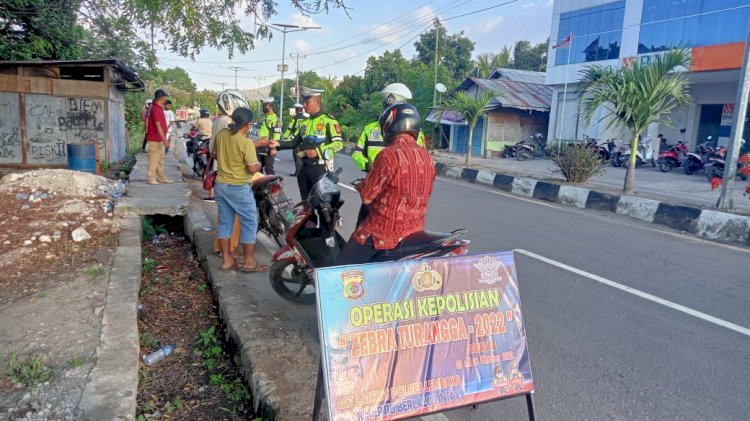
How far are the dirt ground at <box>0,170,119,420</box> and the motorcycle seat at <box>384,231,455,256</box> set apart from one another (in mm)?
1820

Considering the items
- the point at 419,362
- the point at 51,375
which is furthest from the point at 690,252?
the point at 51,375

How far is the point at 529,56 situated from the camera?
47.3 m

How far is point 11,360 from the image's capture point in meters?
3.02

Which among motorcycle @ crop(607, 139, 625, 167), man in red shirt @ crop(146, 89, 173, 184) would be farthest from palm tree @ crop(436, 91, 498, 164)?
man in red shirt @ crop(146, 89, 173, 184)

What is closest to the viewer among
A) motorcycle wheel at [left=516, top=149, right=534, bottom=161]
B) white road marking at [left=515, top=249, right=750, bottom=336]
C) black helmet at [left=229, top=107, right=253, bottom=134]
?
white road marking at [left=515, top=249, right=750, bottom=336]

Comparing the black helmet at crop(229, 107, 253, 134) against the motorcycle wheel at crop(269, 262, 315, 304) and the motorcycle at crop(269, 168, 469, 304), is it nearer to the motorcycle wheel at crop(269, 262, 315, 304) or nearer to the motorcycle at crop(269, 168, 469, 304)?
the motorcycle at crop(269, 168, 469, 304)

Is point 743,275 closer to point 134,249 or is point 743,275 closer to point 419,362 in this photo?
point 419,362

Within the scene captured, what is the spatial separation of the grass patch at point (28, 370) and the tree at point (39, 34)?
871 centimetres

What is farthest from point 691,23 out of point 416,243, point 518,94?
point 416,243

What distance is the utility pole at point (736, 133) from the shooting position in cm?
888

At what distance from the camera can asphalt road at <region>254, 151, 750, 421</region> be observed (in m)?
3.13

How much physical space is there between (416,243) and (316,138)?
10.7ft

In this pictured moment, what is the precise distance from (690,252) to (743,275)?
107 centimetres

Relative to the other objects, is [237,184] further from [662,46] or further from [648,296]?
[662,46]
